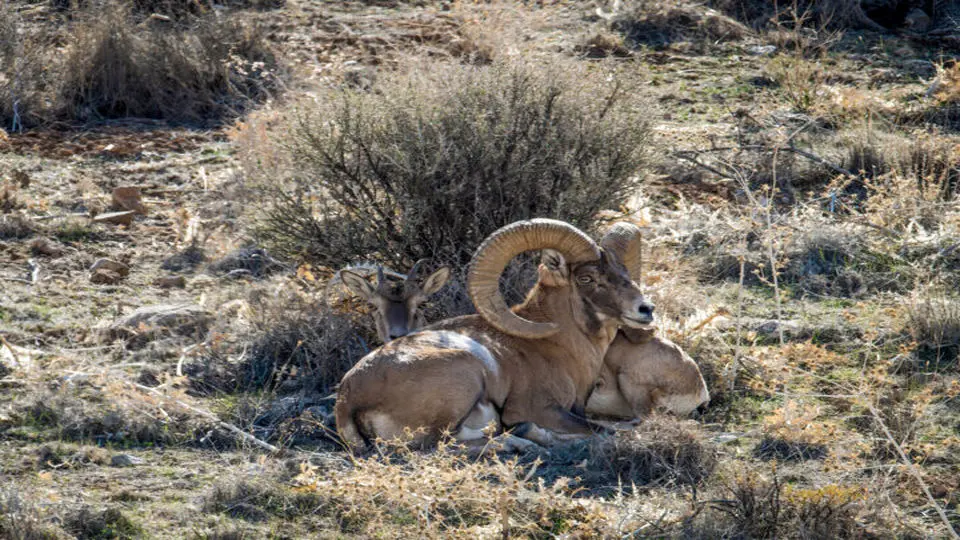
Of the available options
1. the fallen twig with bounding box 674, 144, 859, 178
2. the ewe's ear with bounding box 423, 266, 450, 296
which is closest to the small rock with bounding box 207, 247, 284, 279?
the ewe's ear with bounding box 423, 266, 450, 296

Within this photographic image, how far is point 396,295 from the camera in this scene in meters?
8.71

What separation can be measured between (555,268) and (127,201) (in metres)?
5.68

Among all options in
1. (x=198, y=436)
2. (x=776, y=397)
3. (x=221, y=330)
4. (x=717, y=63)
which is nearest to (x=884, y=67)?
(x=717, y=63)

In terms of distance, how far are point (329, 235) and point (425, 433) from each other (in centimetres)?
284

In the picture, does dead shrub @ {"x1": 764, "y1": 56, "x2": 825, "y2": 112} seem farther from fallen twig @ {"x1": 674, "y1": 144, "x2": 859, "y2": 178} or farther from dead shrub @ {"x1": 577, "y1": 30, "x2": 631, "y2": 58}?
dead shrub @ {"x1": 577, "y1": 30, "x2": 631, "y2": 58}

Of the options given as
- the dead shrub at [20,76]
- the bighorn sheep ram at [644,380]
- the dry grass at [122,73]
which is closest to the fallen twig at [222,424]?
the bighorn sheep ram at [644,380]

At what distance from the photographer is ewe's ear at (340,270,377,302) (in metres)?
8.73

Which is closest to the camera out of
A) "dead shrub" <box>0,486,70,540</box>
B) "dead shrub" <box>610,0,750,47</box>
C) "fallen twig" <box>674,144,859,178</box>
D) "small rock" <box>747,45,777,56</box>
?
"dead shrub" <box>0,486,70,540</box>

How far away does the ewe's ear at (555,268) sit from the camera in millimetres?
8039

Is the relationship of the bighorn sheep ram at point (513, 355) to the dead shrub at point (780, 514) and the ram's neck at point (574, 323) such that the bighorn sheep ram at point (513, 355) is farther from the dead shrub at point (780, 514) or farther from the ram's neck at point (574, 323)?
the dead shrub at point (780, 514)

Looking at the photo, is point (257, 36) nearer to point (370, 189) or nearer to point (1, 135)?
point (1, 135)

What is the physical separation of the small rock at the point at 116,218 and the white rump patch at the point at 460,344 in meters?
5.13

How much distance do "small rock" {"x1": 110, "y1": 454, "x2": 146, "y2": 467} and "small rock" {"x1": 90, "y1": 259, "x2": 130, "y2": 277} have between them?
378cm

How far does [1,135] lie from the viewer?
1330 cm
